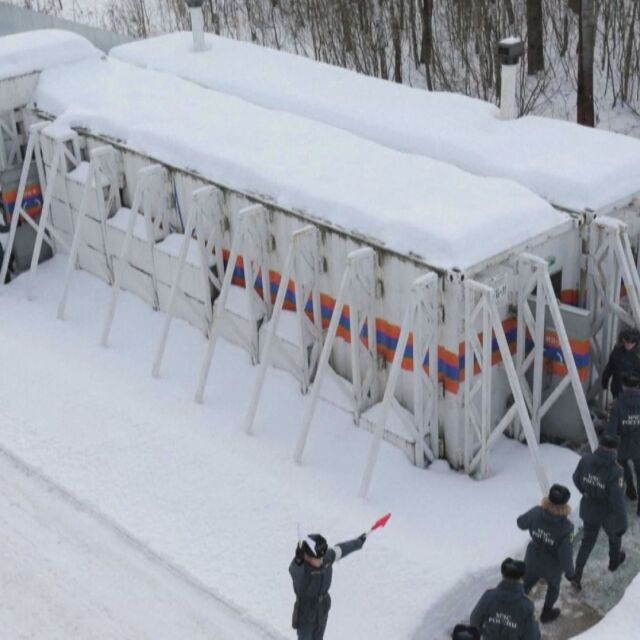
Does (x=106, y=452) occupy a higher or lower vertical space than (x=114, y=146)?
lower

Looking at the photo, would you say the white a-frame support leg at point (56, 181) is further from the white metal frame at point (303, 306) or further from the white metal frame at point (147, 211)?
the white metal frame at point (303, 306)

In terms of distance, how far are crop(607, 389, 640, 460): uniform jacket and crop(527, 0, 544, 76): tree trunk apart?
11.5 m

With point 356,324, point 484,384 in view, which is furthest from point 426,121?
point 484,384

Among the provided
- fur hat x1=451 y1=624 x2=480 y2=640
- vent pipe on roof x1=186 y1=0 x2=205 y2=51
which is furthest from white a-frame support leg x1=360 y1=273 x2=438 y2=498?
vent pipe on roof x1=186 y1=0 x2=205 y2=51

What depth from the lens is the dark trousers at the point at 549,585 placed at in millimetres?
8702

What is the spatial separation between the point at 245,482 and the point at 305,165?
3.45 metres

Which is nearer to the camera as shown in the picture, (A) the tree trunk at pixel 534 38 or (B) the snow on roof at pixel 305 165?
(B) the snow on roof at pixel 305 165

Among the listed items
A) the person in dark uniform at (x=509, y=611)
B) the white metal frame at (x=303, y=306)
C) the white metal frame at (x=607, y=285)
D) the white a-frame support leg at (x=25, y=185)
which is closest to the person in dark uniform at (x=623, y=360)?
the white metal frame at (x=607, y=285)

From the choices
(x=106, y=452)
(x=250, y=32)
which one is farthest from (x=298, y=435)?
(x=250, y=32)

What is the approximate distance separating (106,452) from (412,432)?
9.87ft

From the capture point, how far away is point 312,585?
7930 mm

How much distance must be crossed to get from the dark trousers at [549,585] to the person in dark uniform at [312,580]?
157cm

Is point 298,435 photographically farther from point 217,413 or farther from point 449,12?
point 449,12

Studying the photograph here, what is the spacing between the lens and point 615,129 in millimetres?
18969
